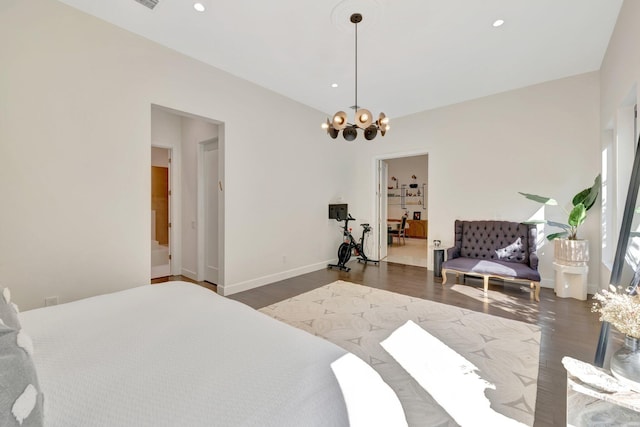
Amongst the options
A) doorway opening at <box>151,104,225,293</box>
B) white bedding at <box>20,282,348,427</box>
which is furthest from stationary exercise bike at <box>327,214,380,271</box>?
white bedding at <box>20,282,348,427</box>

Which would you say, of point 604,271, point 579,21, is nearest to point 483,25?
point 579,21

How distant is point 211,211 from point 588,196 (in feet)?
18.8

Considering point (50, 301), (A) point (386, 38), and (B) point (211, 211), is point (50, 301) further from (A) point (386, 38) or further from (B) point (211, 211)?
(A) point (386, 38)

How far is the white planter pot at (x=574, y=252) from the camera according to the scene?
3.60 m

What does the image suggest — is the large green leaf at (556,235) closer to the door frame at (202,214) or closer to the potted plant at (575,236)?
the potted plant at (575,236)

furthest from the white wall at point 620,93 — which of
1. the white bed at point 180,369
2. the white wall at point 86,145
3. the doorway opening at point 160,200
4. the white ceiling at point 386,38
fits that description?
the doorway opening at point 160,200

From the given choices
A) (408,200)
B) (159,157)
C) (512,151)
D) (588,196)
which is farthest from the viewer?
(408,200)

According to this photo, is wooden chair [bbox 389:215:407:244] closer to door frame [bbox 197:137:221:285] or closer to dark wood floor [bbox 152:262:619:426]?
dark wood floor [bbox 152:262:619:426]

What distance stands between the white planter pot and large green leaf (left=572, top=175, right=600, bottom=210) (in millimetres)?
513

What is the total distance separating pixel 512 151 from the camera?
4.58 meters

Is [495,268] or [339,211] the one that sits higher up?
[339,211]

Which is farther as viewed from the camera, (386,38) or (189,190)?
(189,190)

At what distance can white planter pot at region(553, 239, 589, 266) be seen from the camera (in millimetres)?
3596

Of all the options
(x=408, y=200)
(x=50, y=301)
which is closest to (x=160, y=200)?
(x=50, y=301)
